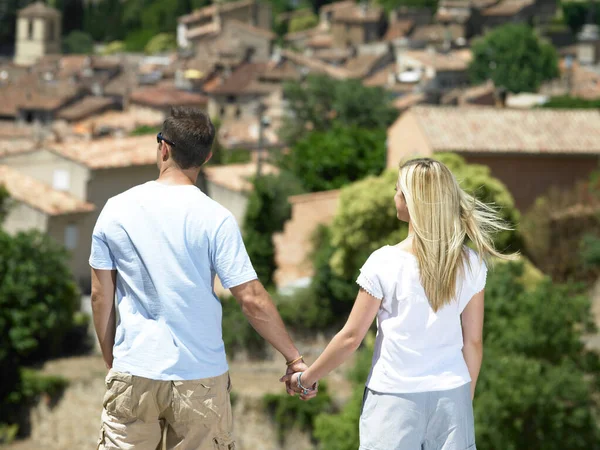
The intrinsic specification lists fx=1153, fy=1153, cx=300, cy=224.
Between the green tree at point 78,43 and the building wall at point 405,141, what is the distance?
89.5 m

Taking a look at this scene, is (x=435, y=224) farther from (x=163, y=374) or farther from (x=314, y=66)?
(x=314, y=66)

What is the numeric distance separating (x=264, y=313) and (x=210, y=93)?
74.1 metres

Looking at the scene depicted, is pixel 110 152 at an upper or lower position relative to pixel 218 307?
lower

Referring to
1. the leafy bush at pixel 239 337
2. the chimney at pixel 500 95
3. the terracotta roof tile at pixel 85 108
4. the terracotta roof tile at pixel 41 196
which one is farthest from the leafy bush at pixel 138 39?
the leafy bush at pixel 239 337

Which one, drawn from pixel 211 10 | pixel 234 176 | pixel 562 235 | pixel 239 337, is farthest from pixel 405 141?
pixel 211 10

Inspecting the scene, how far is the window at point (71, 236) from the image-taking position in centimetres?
3691

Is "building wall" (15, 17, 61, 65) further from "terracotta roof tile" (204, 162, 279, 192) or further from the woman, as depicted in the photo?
the woman

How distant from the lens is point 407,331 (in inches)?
161

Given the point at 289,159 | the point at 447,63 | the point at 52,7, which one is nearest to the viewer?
the point at 289,159

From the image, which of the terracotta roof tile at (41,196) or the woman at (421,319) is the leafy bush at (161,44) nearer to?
the terracotta roof tile at (41,196)

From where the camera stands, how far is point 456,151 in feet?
102

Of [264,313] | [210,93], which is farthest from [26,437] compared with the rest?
[210,93]

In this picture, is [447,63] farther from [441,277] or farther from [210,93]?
[441,277]

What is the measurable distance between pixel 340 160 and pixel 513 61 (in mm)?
41505
